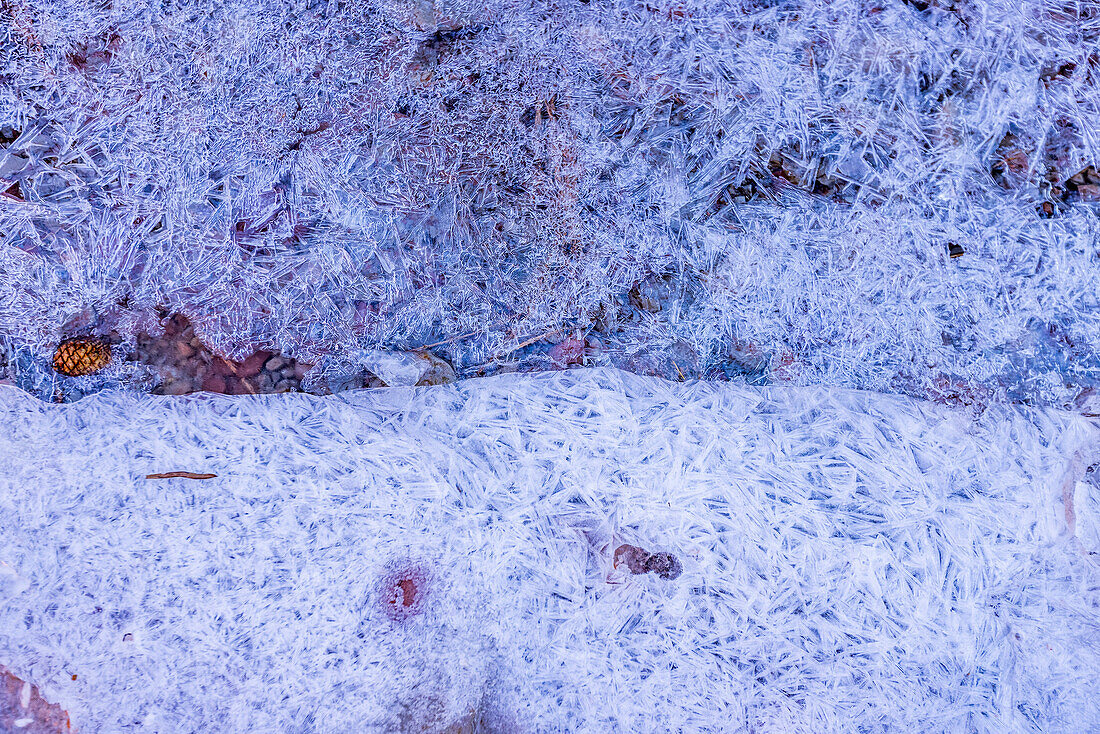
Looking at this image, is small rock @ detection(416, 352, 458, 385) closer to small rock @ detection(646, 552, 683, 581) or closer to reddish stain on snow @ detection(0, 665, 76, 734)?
small rock @ detection(646, 552, 683, 581)

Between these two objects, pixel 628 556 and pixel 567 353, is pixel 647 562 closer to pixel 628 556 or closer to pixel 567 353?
pixel 628 556

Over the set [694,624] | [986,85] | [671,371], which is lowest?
[694,624]

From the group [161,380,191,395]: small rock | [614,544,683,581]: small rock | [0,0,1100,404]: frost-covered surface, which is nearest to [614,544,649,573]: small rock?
[614,544,683,581]: small rock

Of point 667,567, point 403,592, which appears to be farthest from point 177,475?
point 667,567

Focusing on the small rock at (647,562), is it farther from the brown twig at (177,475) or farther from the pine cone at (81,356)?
the pine cone at (81,356)

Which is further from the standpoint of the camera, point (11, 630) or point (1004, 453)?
point (1004, 453)

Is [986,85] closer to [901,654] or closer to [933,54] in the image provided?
[933,54]

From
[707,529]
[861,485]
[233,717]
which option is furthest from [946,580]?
[233,717]
